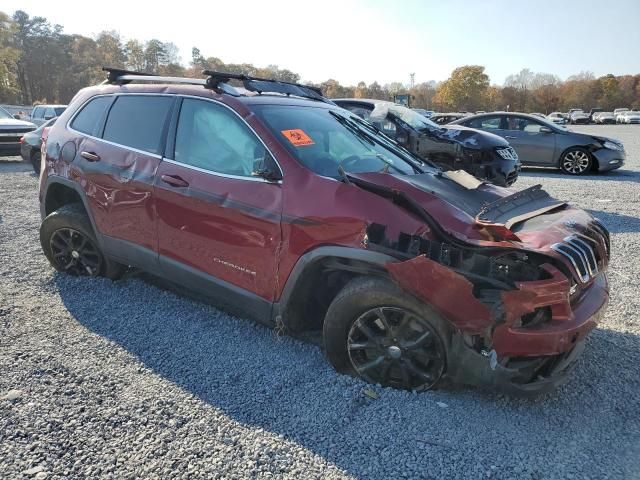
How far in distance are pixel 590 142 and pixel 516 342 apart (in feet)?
37.3

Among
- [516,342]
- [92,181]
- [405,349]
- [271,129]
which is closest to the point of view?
[516,342]

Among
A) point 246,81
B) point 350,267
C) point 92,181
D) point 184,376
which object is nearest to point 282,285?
point 350,267

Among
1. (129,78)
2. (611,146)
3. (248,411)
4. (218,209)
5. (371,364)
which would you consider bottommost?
(248,411)

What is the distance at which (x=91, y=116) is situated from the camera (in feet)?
14.3

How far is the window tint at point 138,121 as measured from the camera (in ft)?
12.5

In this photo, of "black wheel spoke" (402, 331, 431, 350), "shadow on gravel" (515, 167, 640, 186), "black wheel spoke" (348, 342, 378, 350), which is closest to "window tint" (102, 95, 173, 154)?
"black wheel spoke" (348, 342, 378, 350)

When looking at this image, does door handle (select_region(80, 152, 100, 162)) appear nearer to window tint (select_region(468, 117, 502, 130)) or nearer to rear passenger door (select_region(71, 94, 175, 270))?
rear passenger door (select_region(71, 94, 175, 270))

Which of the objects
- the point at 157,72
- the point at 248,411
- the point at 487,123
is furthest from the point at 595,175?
the point at 157,72

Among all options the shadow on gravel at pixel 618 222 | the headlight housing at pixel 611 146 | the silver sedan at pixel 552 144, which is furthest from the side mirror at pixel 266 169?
the headlight housing at pixel 611 146

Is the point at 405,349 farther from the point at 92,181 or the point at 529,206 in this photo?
the point at 92,181

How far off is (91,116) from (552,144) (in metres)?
11.2

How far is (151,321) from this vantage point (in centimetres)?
381

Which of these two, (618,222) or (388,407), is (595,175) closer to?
(618,222)

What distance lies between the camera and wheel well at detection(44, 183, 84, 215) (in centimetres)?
453
